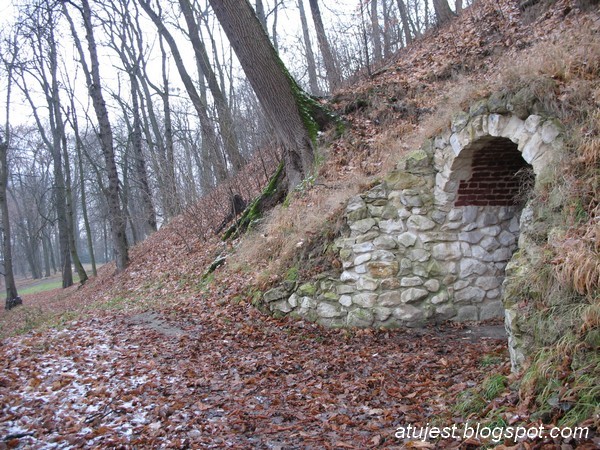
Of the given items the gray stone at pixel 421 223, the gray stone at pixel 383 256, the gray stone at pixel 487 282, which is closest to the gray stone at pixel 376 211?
the gray stone at pixel 421 223

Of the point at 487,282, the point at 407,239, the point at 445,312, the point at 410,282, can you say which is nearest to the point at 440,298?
the point at 445,312

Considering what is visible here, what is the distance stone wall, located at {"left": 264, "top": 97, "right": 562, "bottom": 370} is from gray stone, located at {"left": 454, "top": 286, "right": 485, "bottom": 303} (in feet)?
0.05

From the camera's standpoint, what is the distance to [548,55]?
17.9 ft

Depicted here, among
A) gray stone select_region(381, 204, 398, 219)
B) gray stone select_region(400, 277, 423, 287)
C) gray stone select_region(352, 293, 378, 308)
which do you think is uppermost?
gray stone select_region(381, 204, 398, 219)

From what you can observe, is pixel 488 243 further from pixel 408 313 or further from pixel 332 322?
pixel 332 322

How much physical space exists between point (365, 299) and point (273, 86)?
516cm

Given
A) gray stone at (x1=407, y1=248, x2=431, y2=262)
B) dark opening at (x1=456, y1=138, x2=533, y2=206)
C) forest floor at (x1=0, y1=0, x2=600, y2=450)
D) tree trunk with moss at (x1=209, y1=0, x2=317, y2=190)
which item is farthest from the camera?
tree trunk with moss at (x1=209, y1=0, x2=317, y2=190)

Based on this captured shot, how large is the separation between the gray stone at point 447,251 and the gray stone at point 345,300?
145 cm

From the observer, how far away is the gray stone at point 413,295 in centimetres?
686

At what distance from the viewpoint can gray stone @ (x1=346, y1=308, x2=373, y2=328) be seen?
6865mm

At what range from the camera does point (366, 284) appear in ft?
22.8

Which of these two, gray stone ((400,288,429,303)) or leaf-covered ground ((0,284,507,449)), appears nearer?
leaf-covered ground ((0,284,507,449))

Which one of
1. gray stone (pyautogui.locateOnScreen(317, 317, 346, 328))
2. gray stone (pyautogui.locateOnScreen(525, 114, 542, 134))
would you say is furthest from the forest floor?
gray stone (pyautogui.locateOnScreen(525, 114, 542, 134))

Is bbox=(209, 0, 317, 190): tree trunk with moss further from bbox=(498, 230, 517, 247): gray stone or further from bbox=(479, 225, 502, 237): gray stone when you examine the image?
bbox=(498, 230, 517, 247): gray stone
